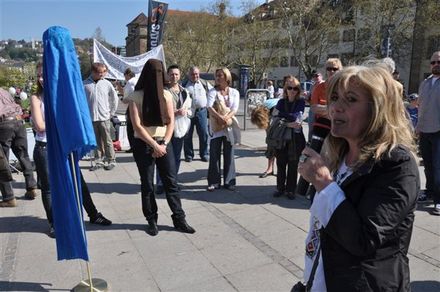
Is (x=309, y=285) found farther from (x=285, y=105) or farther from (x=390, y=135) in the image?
(x=285, y=105)

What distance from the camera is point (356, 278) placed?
1.40 m

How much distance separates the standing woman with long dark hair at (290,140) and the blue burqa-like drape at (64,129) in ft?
10.6

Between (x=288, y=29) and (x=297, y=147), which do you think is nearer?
(x=297, y=147)

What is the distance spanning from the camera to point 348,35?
47438 millimetres

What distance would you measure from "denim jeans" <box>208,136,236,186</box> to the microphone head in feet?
13.9

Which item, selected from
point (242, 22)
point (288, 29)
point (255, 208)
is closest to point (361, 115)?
point (255, 208)

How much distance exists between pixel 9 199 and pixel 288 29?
41.8m

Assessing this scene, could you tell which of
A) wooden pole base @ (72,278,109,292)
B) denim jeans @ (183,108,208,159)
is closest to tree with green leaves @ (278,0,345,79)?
denim jeans @ (183,108,208,159)

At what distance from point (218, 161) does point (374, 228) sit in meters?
4.86

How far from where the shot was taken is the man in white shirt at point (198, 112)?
811 cm

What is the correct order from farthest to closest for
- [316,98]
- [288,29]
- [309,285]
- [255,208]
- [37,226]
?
[288,29], [316,98], [255,208], [37,226], [309,285]

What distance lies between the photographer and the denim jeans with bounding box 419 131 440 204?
Result: 5016mm

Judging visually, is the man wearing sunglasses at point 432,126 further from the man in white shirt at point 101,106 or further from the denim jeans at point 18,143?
the denim jeans at point 18,143

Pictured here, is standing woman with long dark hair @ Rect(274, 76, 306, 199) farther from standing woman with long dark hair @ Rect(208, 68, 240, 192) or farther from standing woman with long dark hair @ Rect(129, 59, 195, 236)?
standing woman with long dark hair @ Rect(129, 59, 195, 236)
